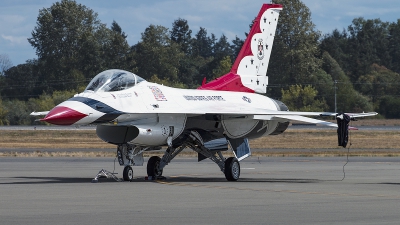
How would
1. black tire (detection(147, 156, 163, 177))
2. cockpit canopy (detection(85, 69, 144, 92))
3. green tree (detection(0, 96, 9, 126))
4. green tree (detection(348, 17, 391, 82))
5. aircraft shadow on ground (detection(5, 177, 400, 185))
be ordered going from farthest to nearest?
1. green tree (detection(348, 17, 391, 82))
2. green tree (detection(0, 96, 9, 126))
3. black tire (detection(147, 156, 163, 177))
4. aircraft shadow on ground (detection(5, 177, 400, 185))
5. cockpit canopy (detection(85, 69, 144, 92))

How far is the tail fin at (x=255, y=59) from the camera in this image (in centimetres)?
2627

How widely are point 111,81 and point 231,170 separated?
4.59m

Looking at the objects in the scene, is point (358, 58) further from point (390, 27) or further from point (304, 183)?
point (304, 183)

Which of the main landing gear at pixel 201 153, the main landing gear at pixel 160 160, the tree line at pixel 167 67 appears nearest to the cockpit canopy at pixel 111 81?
the main landing gear at pixel 160 160

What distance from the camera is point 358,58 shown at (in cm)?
11650

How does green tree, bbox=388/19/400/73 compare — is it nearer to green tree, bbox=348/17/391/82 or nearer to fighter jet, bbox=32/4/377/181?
green tree, bbox=348/17/391/82

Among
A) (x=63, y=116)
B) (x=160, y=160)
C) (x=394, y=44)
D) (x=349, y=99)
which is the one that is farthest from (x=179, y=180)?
(x=394, y=44)

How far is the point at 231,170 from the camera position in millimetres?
22734

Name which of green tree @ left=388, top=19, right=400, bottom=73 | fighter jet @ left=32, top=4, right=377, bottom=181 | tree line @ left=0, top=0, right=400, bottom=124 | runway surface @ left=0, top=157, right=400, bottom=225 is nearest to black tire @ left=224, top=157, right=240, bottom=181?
fighter jet @ left=32, top=4, right=377, bottom=181

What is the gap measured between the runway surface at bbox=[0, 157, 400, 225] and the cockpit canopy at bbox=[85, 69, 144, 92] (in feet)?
8.60

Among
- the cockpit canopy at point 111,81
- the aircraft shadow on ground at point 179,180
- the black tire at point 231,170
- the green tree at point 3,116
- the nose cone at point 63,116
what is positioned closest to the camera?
the nose cone at point 63,116

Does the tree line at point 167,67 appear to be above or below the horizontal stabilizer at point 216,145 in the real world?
above

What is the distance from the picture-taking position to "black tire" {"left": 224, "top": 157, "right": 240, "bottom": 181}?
22750mm

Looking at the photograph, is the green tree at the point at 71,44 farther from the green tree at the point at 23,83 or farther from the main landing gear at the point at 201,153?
the main landing gear at the point at 201,153
